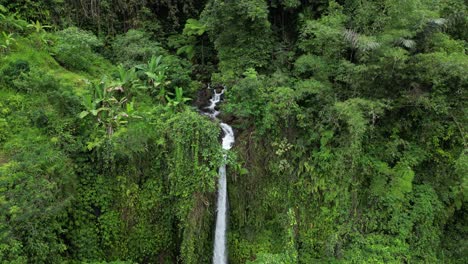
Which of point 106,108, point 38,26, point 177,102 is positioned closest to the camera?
point 106,108

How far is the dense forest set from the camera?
8.40 metres

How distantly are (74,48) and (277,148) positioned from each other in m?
7.43

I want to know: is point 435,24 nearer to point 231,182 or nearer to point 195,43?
point 231,182

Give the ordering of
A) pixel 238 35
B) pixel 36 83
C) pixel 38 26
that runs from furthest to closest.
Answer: pixel 38 26 < pixel 238 35 < pixel 36 83

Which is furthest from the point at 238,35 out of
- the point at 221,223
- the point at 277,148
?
the point at 221,223

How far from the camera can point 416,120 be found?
9.13 meters

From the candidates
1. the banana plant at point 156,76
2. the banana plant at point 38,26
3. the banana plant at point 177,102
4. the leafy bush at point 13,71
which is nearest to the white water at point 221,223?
the banana plant at point 177,102

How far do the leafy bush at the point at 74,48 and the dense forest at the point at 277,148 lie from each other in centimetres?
85

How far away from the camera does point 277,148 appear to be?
9.58m

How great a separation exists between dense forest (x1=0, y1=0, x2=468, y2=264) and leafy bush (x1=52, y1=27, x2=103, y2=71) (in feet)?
2.79

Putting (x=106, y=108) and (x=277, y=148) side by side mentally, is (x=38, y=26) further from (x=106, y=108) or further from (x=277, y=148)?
(x=277, y=148)

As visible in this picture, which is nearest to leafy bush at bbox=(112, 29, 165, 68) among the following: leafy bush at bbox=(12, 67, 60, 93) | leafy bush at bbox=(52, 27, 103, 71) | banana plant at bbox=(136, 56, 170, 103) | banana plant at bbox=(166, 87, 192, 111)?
banana plant at bbox=(136, 56, 170, 103)

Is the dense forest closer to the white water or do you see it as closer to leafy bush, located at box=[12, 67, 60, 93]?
leafy bush, located at box=[12, 67, 60, 93]

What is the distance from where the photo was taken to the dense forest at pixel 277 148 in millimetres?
8398
